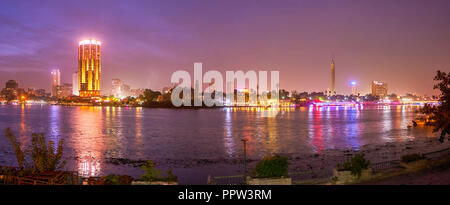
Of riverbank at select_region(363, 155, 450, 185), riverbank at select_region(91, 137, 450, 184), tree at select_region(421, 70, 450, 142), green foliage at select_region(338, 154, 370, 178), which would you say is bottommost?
riverbank at select_region(91, 137, 450, 184)

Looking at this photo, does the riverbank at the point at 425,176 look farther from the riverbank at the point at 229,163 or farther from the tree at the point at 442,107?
the riverbank at the point at 229,163

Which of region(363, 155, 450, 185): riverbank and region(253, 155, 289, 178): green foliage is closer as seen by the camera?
region(253, 155, 289, 178): green foliage

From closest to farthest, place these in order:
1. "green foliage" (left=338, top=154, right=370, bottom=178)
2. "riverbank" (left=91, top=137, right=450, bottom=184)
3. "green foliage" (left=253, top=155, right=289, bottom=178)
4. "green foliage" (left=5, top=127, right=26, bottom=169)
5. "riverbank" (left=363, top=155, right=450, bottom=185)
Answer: "green foliage" (left=253, top=155, right=289, bottom=178) < "riverbank" (left=363, top=155, right=450, bottom=185) < "green foliage" (left=338, top=154, right=370, bottom=178) < "green foliage" (left=5, top=127, right=26, bottom=169) < "riverbank" (left=91, top=137, right=450, bottom=184)

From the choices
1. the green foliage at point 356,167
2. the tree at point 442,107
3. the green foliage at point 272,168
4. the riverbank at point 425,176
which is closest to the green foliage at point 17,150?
the green foliage at point 272,168

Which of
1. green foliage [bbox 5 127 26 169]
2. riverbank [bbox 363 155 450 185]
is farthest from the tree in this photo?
green foliage [bbox 5 127 26 169]

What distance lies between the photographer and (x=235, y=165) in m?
28.1

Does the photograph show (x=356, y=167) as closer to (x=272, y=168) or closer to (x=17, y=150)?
(x=272, y=168)

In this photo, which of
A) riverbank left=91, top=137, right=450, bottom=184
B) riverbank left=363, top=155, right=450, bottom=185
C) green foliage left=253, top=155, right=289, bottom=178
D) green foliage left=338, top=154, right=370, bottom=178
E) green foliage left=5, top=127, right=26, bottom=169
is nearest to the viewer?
green foliage left=253, top=155, right=289, bottom=178

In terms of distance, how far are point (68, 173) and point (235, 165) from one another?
52.8 feet

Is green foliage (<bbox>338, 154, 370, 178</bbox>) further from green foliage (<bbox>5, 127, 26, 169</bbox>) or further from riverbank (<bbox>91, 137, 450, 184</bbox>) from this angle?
green foliage (<bbox>5, 127, 26, 169</bbox>)
